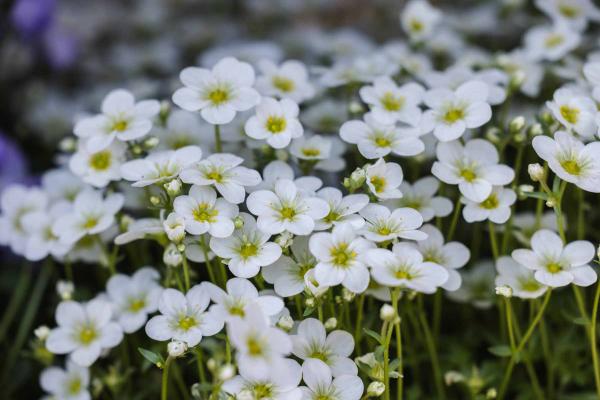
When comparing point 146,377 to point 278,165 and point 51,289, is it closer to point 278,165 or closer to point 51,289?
point 51,289

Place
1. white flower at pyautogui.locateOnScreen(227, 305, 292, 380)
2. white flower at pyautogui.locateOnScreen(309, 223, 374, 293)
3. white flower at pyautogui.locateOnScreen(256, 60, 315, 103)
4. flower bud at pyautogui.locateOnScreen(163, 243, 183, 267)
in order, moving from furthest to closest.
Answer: white flower at pyautogui.locateOnScreen(256, 60, 315, 103) < flower bud at pyautogui.locateOnScreen(163, 243, 183, 267) < white flower at pyautogui.locateOnScreen(309, 223, 374, 293) < white flower at pyautogui.locateOnScreen(227, 305, 292, 380)

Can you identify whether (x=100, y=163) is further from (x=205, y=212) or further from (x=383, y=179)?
(x=383, y=179)

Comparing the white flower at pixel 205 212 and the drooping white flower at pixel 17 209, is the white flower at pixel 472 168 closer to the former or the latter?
the white flower at pixel 205 212

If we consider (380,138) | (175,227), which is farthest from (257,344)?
(380,138)

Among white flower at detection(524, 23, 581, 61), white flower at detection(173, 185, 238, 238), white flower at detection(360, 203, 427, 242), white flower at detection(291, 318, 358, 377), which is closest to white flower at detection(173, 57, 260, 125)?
white flower at detection(173, 185, 238, 238)

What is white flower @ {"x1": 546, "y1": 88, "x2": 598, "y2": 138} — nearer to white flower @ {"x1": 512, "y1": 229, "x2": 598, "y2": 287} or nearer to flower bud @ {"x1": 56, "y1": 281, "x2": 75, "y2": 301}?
white flower @ {"x1": 512, "y1": 229, "x2": 598, "y2": 287}

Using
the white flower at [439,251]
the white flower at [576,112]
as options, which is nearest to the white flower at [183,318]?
the white flower at [439,251]
